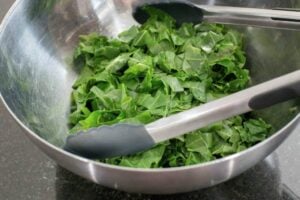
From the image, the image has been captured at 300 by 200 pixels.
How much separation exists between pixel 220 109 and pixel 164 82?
250mm

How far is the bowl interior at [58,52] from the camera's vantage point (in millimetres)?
838

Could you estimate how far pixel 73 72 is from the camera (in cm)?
104

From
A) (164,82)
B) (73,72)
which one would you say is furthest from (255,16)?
(73,72)

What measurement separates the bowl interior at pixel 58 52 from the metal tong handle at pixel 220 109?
0.12 metres

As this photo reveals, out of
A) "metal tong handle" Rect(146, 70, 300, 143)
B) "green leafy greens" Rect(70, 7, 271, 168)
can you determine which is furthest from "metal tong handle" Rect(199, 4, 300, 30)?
"metal tong handle" Rect(146, 70, 300, 143)

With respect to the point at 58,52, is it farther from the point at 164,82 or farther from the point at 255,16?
the point at 255,16

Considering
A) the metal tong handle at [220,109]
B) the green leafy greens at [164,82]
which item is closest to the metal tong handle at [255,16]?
the green leafy greens at [164,82]

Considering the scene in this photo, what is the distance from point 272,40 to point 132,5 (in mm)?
371

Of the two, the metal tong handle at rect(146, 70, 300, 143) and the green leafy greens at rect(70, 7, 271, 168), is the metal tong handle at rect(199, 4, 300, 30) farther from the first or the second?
the metal tong handle at rect(146, 70, 300, 143)

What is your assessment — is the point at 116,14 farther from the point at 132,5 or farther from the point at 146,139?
the point at 146,139

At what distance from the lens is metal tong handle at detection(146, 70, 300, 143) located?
0.68 m

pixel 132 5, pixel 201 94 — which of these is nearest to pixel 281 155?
pixel 201 94

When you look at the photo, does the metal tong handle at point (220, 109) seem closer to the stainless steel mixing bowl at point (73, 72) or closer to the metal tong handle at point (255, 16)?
the stainless steel mixing bowl at point (73, 72)

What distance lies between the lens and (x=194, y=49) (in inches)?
Result: 39.3
